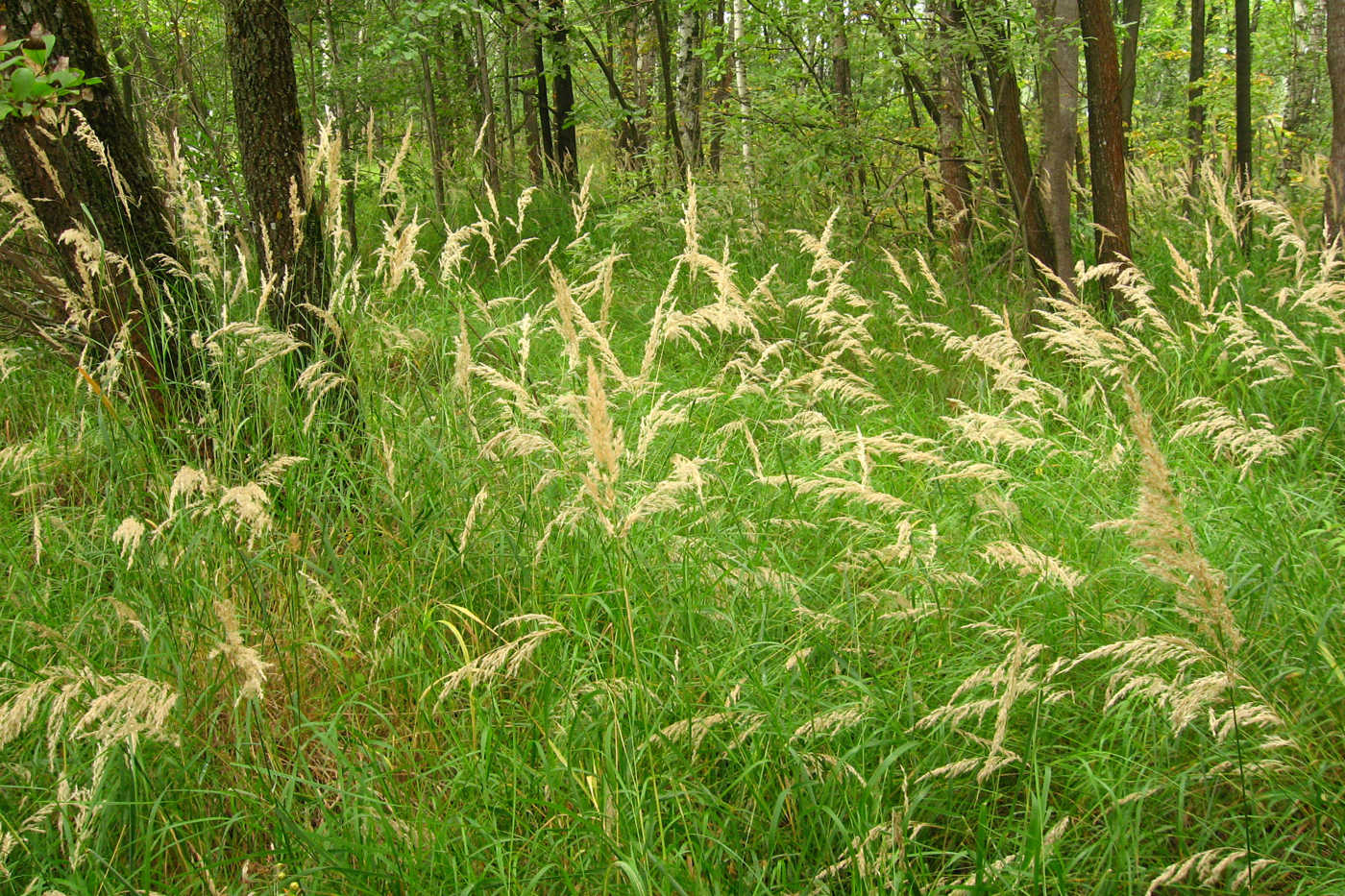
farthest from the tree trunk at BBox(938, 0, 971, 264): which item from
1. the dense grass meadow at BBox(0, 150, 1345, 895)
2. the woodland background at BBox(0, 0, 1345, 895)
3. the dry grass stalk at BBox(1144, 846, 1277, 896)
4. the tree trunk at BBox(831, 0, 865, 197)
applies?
the dry grass stalk at BBox(1144, 846, 1277, 896)

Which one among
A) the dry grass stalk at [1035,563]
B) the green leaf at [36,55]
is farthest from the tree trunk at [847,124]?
the green leaf at [36,55]

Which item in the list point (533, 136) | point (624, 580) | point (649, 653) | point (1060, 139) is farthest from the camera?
point (533, 136)

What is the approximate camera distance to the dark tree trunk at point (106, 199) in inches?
133

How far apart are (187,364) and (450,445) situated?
1190mm

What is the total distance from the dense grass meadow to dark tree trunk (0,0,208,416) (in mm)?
195

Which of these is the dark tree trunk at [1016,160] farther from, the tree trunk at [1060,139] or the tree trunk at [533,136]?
the tree trunk at [533,136]

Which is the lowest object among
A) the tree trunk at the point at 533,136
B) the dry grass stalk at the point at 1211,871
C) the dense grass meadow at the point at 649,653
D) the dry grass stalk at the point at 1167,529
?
the dry grass stalk at the point at 1211,871

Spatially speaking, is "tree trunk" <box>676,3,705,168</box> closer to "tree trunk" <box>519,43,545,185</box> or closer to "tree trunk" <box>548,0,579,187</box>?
"tree trunk" <box>548,0,579,187</box>

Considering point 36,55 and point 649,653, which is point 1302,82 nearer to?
point 649,653

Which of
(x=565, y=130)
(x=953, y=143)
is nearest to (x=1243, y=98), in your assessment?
(x=953, y=143)

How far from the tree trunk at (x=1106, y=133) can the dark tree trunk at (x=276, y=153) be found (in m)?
3.62

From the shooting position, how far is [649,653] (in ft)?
7.40

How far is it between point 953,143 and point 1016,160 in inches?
39.8

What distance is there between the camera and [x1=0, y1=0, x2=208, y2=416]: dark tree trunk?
3.38 metres
